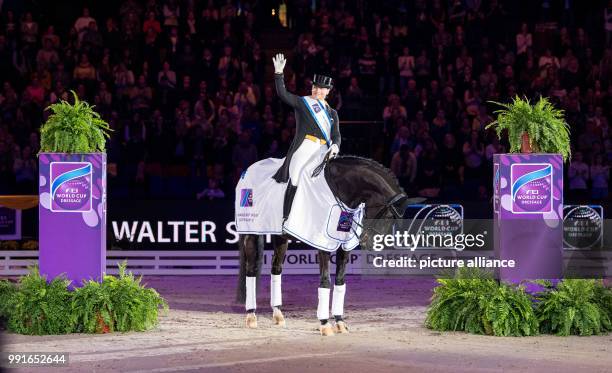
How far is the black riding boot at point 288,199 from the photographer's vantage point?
13.2 meters

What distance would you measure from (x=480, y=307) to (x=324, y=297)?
1.71 metres

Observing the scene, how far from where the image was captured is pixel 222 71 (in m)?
23.2

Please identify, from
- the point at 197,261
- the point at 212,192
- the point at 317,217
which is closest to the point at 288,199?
the point at 317,217

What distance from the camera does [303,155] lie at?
1302 cm

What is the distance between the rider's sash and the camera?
13023mm

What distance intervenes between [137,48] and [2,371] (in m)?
17.8

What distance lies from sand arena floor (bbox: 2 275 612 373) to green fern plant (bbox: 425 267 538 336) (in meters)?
0.20

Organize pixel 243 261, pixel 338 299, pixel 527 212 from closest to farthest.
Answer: pixel 527 212 → pixel 338 299 → pixel 243 261

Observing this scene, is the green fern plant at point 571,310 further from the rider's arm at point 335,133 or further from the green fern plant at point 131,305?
the green fern plant at point 131,305

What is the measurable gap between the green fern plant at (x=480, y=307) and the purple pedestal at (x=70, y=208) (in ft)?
12.8

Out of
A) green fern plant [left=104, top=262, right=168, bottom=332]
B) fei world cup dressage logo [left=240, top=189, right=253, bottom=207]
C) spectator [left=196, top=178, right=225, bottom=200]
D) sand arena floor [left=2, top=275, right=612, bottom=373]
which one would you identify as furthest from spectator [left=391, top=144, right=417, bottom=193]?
green fern plant [left=104, top=262, right=168, bottom=332]

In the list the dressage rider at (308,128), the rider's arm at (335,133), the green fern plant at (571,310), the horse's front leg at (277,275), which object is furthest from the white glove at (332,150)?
the green fern plant at (571,310)

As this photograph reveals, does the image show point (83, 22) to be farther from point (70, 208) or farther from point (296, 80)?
point (70, 208)

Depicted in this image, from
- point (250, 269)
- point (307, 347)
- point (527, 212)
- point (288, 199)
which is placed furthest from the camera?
point (250, 269)
